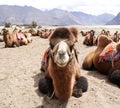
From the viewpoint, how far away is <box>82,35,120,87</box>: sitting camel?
7.29 metres

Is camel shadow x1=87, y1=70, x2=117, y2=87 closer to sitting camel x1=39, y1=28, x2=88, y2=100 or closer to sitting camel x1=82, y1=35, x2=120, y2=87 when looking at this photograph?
sitting camel x1=82, y1=35, x2=120, y2=87

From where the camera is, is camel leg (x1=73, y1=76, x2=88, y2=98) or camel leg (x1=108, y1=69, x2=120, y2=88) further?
camel leg (x1=108, y1=69, x2=120, y2=88)

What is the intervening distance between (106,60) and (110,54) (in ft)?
0.60

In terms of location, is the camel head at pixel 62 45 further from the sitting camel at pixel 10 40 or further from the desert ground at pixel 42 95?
the sitting camel at pixel 10 40

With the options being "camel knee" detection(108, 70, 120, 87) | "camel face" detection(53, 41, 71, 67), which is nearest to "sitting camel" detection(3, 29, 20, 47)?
"camel knee" detection(108, 70, 120, 87)

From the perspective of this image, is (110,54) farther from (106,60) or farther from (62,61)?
(62,61)

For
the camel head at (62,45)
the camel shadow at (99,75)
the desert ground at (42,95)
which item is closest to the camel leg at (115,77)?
the desert ground at (42,95)

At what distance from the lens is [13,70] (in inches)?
357

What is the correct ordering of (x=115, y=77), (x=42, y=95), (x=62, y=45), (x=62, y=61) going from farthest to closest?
(x=115, y=77) → (x=42, y=95) → (x=62, y=45) → (x=62, y=61)

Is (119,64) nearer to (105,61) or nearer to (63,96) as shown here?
(105,61)

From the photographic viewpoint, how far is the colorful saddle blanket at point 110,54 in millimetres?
7789

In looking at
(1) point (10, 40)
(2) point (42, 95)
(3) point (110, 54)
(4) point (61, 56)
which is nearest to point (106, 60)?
(3) point (110, 54)

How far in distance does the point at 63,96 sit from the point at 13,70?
3818 mm

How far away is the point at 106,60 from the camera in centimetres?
802
